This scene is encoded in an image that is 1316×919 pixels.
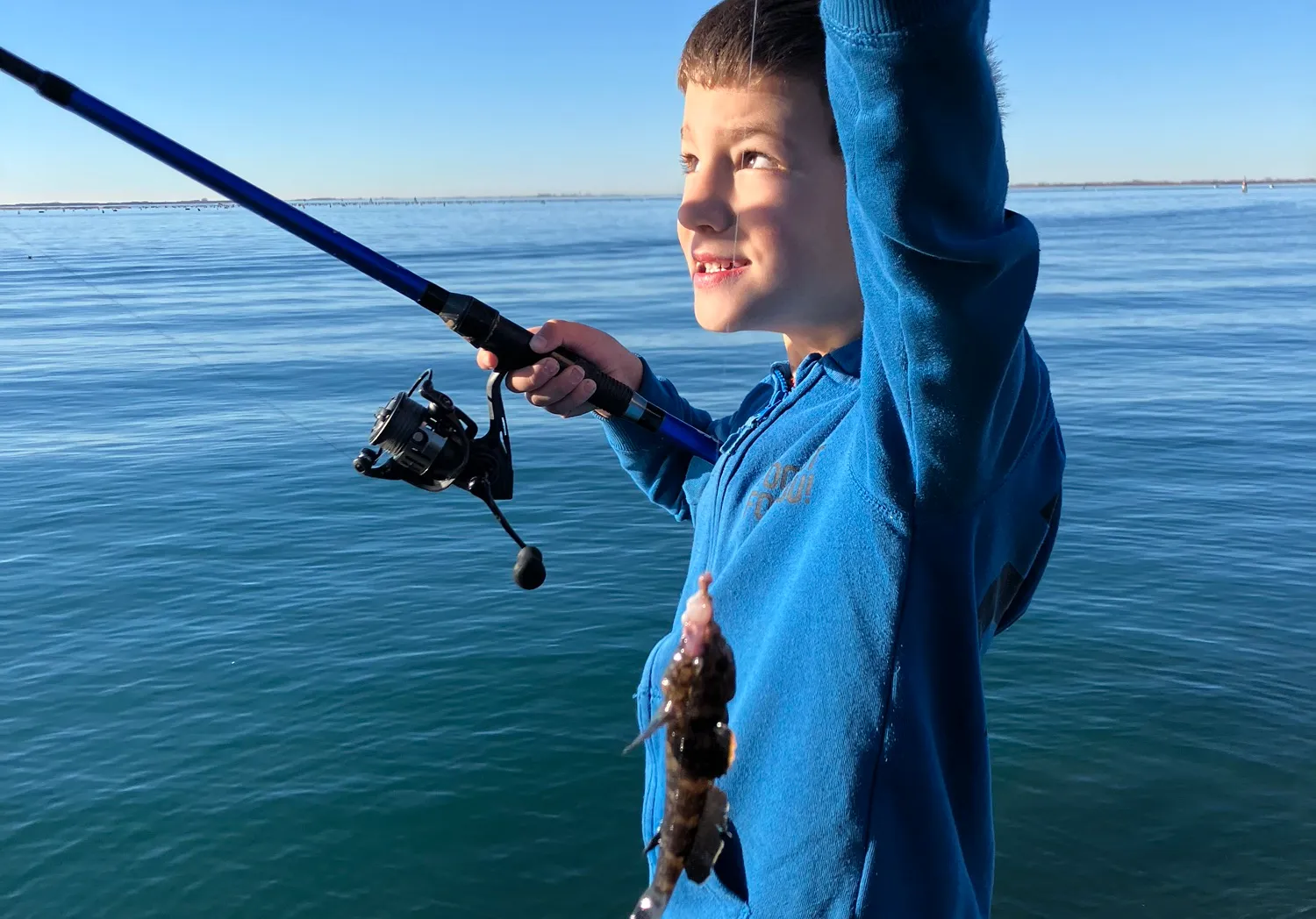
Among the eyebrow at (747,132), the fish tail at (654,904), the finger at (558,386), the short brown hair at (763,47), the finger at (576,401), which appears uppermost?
the short brown hair at (763,47)

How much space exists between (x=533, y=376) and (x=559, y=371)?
108mm

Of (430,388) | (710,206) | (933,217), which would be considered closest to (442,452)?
(430,388)

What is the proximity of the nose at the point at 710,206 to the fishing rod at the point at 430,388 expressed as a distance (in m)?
1.52

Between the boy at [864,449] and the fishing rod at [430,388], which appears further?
the fishing rod at [430,388]

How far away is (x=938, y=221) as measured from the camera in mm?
1775

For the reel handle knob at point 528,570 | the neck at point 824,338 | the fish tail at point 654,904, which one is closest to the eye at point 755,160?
the neck at point 824,338

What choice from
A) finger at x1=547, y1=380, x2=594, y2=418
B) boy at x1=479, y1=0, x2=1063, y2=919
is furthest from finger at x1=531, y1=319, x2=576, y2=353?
boy at x1=479, y1=0, x2=1063, y2=919

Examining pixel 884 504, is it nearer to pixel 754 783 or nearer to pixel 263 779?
pixel 754 783

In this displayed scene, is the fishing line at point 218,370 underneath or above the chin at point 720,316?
underneath

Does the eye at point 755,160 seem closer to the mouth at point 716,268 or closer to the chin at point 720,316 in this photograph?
the mouth at point 716,268

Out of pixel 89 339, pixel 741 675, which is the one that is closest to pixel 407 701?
pixel 741 675

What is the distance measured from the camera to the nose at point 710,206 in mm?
2586

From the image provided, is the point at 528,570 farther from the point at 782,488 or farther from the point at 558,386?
the point at 782,488

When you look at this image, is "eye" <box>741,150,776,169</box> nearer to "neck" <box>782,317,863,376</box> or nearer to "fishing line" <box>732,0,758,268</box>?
"fishing line" <box>732,0,758,268</box>
